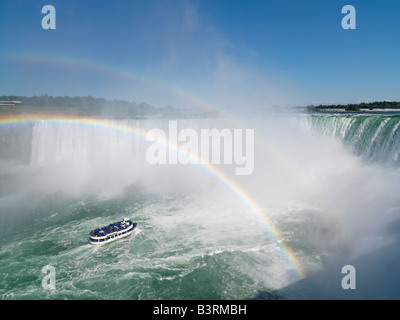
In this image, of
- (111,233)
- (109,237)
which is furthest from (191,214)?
(109,237)

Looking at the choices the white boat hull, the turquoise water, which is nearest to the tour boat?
the white boat hull

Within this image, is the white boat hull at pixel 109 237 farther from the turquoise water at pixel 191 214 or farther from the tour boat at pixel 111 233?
the turquoise water at pixel 191 214

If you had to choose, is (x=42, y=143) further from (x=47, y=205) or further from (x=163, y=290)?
(x=163, y=290)

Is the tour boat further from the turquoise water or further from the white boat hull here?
the turquoise water

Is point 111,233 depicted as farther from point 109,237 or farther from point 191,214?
point 191,214

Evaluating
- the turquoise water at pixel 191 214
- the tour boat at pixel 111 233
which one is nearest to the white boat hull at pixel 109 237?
the tour boat at pixel 111 233
